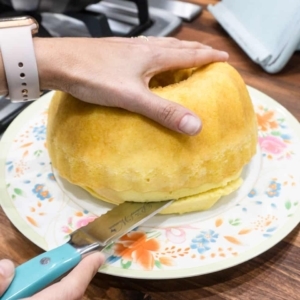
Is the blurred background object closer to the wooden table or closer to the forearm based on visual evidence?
the wooden table

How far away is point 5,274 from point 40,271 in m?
0.05

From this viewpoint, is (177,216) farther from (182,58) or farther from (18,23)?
(18,23)

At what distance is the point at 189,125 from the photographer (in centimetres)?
62

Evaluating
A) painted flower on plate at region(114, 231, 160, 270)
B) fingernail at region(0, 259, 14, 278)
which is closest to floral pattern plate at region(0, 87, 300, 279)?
painted flower on plate at region(114, 231, 160, 270)

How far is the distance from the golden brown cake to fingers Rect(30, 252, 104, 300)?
5.6 inches

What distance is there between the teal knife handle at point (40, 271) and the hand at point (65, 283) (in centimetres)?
1

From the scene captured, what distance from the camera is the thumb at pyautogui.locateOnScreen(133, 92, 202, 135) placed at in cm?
62

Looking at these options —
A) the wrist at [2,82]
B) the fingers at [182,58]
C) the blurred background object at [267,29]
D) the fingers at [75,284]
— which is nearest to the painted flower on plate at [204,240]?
the fingers at [75,284]

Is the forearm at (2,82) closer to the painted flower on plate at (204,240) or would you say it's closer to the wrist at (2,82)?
the wrist at (2,82)

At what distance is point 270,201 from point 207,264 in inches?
6.8

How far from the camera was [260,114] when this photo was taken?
0.92m

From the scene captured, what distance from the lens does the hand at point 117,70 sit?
63cm

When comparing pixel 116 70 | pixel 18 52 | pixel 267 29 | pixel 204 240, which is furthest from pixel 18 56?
pixel 267 29

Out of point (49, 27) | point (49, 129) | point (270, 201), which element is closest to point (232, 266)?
point (270, 201)
